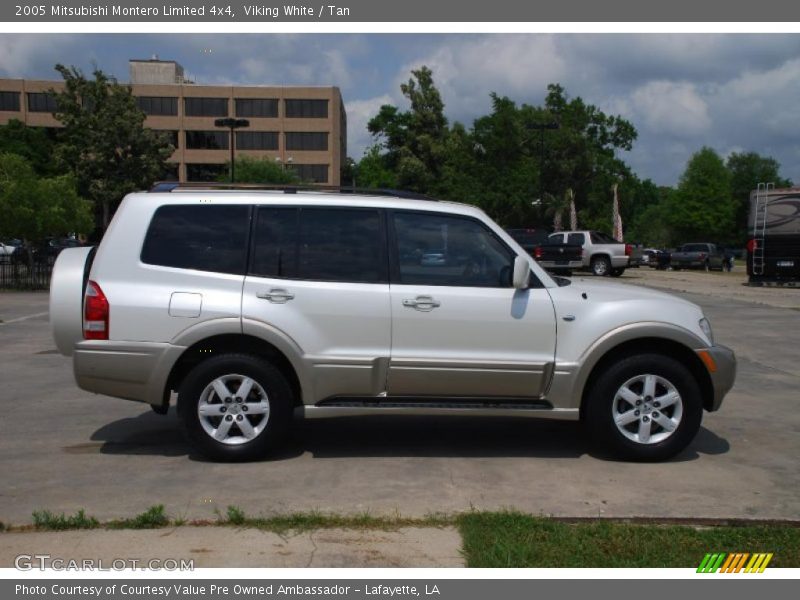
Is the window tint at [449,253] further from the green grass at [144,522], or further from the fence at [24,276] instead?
the fence at [24,276]

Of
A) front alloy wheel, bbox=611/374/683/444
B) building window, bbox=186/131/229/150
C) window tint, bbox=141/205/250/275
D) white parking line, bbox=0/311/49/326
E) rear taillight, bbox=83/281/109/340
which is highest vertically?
building window, bbox=186/131/229/150

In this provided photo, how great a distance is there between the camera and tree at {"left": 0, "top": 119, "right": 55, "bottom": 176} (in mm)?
69188

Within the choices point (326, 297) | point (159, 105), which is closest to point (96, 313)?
point (326, 297)

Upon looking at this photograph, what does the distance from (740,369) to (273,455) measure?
6959mm

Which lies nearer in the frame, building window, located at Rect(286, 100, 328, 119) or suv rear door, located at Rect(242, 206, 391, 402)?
suv rear door, located at Rect(242, 206, 391, 402)

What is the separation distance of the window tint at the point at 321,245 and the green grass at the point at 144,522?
1957mm

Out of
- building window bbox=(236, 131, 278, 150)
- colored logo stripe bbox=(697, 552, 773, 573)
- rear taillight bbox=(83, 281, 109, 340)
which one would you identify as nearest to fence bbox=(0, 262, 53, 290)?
rear taillight bbox=(83, 281, 109, 340)

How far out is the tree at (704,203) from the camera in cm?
7812

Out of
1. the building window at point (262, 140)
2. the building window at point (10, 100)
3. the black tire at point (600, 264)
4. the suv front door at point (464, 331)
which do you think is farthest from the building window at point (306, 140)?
the suv front door at point (464, 331)

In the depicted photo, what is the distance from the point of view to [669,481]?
5.74 metres

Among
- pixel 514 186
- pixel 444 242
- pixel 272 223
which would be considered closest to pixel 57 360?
pixel 272 223

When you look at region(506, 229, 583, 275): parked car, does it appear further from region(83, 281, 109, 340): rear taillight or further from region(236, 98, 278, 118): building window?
region(236, 98, 278, 118): building window

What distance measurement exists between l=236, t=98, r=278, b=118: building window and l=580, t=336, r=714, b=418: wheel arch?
81997mm
